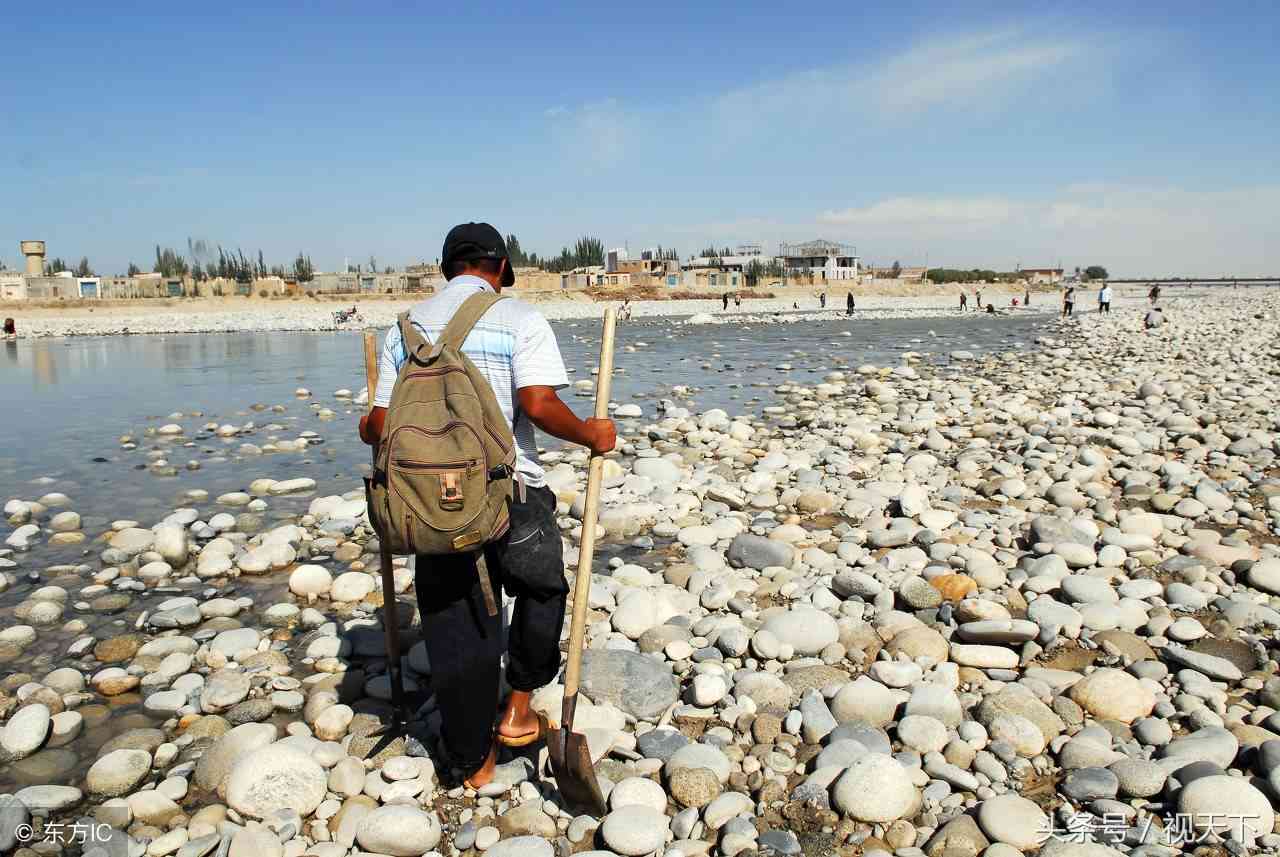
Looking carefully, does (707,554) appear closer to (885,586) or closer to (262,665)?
(885,586)

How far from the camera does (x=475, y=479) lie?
94.6 inches

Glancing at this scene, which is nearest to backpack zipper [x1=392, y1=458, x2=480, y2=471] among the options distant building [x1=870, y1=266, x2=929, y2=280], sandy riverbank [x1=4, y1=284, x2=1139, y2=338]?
sandy riverbank [x1=4, y1=284, x2=1139, y2=338]

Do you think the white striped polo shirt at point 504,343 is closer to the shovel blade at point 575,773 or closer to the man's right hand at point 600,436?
the man's right hand at point 600,436

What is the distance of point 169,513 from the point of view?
23.5ft

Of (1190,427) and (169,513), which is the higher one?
(1190,427)

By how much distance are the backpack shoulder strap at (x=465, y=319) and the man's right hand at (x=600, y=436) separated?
48cm

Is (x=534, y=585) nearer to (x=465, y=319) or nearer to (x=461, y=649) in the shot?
(x=461, y=649)

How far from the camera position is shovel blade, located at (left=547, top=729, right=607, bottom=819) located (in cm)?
279

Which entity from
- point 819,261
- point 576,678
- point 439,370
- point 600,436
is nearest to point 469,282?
point 439,370

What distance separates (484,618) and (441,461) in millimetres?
689

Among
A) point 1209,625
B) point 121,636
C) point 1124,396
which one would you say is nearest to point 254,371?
point 121,636

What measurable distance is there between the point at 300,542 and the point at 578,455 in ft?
12.0

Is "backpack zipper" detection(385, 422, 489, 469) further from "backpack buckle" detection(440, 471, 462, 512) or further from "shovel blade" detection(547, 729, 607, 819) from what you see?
"shovel blade" detection(547, 729, 607, 819)

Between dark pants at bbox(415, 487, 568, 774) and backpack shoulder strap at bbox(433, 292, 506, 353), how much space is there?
0.57 meters
